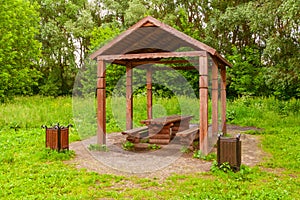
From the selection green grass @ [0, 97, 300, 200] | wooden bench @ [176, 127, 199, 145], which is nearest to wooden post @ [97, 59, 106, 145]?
green grass @ [0, 97, 300, 200]

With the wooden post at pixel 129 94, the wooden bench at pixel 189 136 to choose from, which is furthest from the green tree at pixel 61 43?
the wooden bench at pixel 189 136

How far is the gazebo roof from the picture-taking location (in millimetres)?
8199

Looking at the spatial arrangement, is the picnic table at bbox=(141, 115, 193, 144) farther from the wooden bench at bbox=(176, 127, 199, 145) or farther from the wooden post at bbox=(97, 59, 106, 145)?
the wooden post at bbox=(97, 59, 106, 145)

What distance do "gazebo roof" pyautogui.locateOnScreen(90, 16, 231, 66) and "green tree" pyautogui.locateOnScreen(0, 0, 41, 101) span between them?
42.8 ft

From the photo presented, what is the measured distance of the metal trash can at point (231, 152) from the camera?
653cm

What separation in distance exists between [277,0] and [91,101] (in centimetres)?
1039

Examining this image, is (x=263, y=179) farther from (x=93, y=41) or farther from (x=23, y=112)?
(x=93, y=41)

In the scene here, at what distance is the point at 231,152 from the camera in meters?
6.57

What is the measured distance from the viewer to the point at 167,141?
31.9 feet

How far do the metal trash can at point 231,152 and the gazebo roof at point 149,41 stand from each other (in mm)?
2510

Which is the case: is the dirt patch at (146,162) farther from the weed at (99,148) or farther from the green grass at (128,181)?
the green grass at (128,181)

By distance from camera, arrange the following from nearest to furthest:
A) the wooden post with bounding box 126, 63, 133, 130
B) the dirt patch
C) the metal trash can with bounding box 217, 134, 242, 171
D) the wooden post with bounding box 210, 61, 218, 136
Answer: the metal trash can with bounding box 217, 134, 242, 171, the dirt patch, the wooden post with bounding box 210, 61, 218, 136, the wooden post with bounding box 126, 63, 133, 130

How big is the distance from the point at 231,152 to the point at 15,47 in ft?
67.3

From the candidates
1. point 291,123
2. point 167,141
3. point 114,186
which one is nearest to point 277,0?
point 291,123
